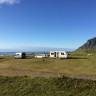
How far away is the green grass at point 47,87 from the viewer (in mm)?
13070

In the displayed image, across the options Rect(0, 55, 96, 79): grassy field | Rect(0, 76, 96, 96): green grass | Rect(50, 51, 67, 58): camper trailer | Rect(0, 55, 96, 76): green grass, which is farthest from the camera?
Rect(50, 51, 67, 58): camper trailer

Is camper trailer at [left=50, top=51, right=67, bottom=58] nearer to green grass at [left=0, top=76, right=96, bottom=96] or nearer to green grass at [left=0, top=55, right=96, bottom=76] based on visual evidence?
green grass at [left=0, top=55, right=96, bottom=76]

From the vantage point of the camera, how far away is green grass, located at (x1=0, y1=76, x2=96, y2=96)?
13070 millimetres

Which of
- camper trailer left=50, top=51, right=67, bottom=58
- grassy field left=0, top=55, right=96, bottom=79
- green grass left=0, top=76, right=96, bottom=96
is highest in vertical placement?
camper trailer left=50, top=51, right=67, bottom=58

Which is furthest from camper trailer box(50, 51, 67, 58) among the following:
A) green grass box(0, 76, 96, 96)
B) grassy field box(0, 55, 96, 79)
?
green grass box(0, 76, 96, 96)

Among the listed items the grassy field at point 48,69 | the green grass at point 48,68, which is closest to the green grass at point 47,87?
the grassy field at point 48,69

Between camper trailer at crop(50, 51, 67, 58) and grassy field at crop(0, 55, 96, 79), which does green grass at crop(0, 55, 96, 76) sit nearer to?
grassy field at crop(0, 55, 96, 79)

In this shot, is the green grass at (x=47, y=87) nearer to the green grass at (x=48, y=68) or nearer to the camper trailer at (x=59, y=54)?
the green grass at (x=48, y=68)

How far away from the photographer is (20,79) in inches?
658

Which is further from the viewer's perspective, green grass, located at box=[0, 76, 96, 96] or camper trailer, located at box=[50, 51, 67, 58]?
camper trailer, located at box=[50, 51, 67, 58]

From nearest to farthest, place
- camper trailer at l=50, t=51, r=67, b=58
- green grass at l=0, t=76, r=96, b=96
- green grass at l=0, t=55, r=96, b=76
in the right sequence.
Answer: green grass at l=0, t=76, r=96, b=96 < green grass at l=0, t=55, r=96, b=76 < camper trailer at l=50, t=51, r=67, b=58

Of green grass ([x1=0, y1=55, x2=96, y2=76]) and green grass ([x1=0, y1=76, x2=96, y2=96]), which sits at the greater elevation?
green grass ([x1=0, y1=55, x2=96, y2=76])

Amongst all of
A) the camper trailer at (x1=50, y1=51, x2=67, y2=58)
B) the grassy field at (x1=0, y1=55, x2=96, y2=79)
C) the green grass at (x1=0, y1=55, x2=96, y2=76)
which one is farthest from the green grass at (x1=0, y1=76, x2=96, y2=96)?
the camper trailer at (x1=50, y1=51, x2=67, y2=58)

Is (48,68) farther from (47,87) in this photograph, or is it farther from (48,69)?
(47,87)
